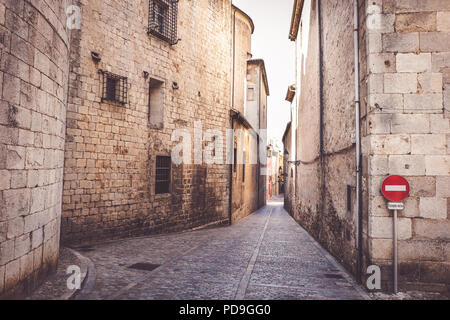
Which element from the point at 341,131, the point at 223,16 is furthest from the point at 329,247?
the point at 223,16

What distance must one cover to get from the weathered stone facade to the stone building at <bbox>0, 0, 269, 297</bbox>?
0.02 metres

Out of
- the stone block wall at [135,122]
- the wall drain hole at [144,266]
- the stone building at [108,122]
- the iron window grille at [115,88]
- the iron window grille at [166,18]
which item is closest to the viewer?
the stone building at [108,122]

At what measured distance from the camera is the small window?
10219mm

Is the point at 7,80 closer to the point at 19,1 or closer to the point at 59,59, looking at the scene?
the point at 19,1

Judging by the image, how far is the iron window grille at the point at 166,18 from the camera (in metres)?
10.2

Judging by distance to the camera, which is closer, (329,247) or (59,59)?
(59,59)

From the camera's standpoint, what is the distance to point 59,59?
504 centimetres

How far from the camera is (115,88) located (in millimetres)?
8797

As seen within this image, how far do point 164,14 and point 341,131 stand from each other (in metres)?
7.52

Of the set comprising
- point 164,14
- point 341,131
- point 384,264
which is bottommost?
point 384,264

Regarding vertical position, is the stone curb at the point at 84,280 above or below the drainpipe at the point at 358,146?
below

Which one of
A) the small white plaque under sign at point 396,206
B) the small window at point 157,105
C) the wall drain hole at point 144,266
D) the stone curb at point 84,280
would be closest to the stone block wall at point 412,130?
the small white plaque under sign at point 396,206

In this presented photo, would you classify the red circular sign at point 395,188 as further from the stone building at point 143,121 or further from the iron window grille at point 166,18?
the iron window grille at point 166,18

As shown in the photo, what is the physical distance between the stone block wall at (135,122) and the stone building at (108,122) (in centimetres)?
3
